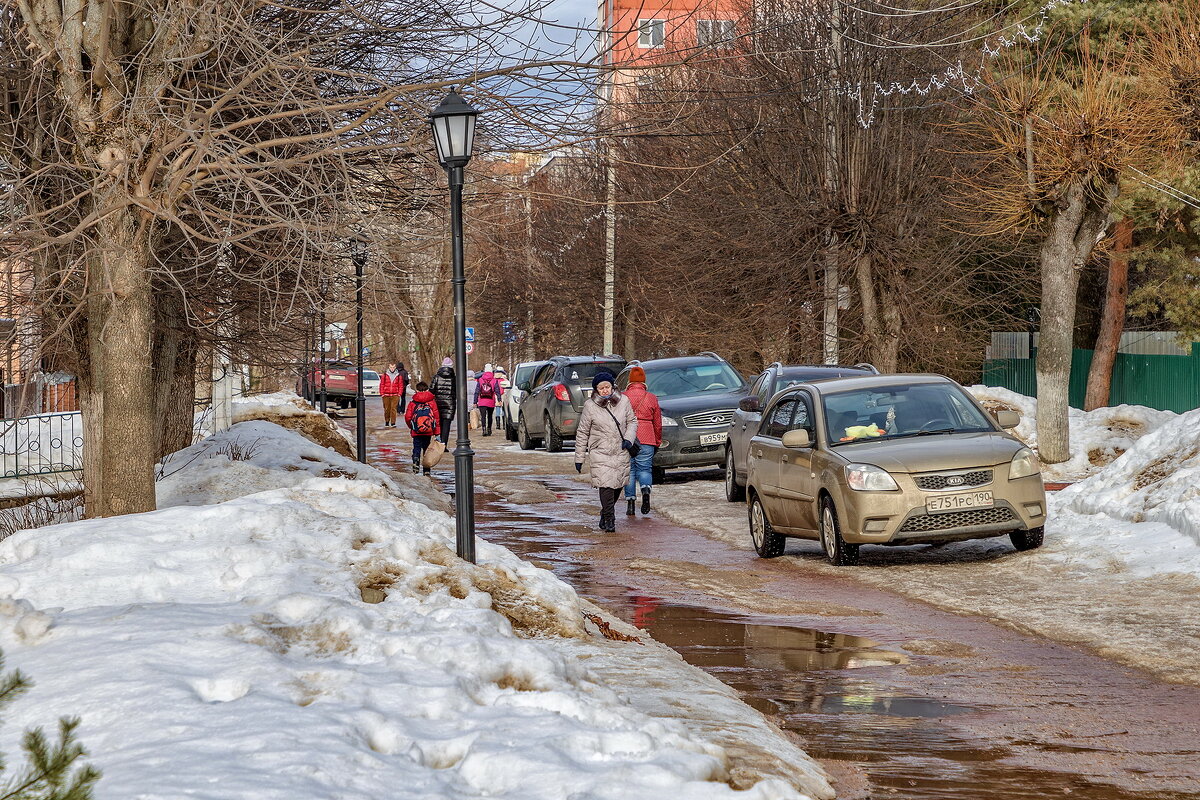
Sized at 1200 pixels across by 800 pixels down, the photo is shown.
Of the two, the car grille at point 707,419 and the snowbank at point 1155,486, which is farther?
the car grille at point 707,419

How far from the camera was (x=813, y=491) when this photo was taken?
13.1 meters

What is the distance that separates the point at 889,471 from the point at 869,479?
177 mm

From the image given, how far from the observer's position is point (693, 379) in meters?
24.3

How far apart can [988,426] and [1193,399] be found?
Result: 20038mm

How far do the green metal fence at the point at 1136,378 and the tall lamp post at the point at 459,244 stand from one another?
76.3 ft

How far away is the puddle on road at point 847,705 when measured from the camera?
5.88m

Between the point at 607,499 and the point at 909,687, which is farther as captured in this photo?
the point at 607,499

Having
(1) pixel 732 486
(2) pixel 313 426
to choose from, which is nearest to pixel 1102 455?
(1) pixel 732 486

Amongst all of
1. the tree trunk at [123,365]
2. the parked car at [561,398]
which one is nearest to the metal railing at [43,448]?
the parked car at [561,398]

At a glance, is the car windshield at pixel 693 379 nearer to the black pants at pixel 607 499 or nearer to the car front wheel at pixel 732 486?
the car front wheel at pixel 732 486

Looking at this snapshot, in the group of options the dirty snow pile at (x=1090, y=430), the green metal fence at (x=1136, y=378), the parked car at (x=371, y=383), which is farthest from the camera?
the parked car at (x=371, y=383)

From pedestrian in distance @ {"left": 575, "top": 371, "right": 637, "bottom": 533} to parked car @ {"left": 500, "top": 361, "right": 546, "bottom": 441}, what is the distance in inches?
708

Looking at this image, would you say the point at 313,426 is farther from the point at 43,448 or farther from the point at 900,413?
the point at 900,413

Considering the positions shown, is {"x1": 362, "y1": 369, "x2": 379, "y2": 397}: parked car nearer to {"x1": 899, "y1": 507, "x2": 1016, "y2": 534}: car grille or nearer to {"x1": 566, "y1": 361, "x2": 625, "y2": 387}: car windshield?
{"x1": 566, "y1": 361, "x2": 625, "y2": 387}: car windshield
